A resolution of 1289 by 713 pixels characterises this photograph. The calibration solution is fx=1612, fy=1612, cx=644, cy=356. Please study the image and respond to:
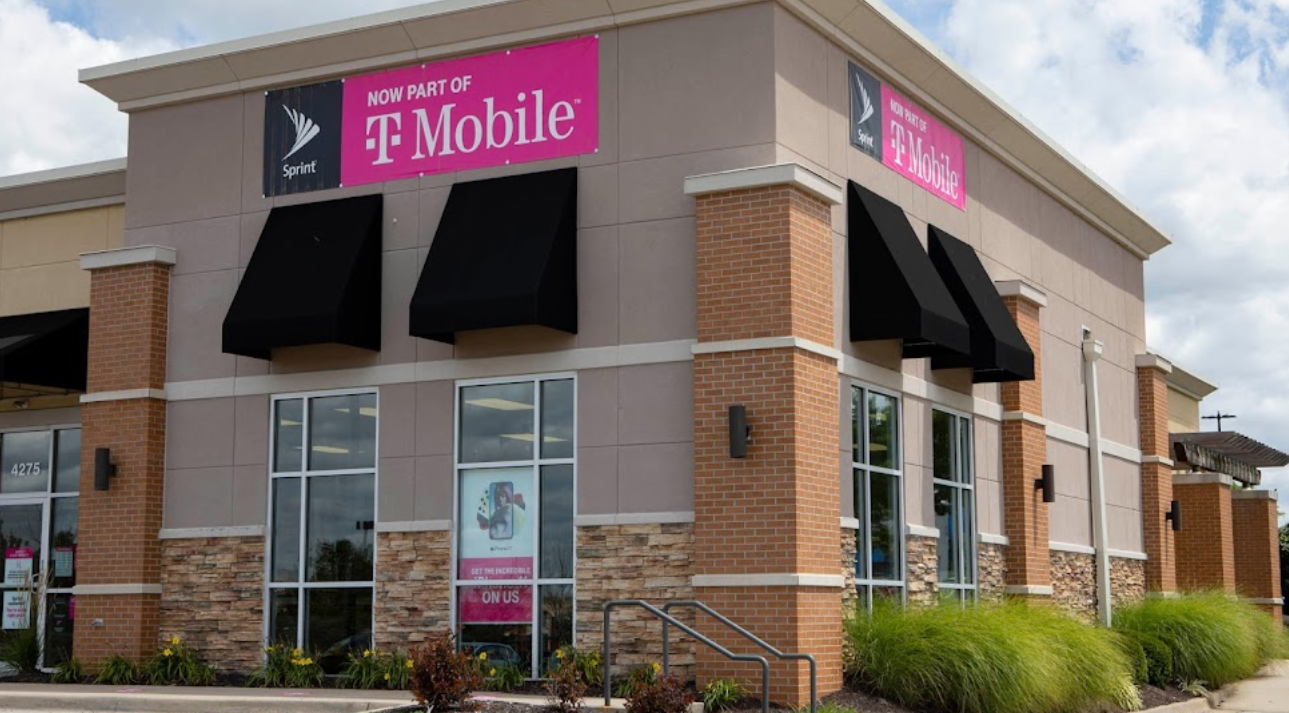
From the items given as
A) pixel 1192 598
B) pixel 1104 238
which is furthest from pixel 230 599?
pixel 1104 238

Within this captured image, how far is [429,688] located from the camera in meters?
14.8

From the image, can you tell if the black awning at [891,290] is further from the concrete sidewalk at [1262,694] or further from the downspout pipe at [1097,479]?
the downspout pipe at [1097,479]

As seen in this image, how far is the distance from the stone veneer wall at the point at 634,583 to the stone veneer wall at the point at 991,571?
633 centimetres

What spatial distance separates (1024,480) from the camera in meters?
23.2

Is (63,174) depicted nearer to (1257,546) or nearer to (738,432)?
(738,432)

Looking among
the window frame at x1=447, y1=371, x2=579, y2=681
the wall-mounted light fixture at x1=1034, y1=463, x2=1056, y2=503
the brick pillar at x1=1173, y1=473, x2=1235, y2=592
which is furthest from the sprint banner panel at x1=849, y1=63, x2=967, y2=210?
the brick pillar at x1=1173, y1=473, x2=1235, y2=592

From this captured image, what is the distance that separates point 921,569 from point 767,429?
4567 mm

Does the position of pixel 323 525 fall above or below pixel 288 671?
above

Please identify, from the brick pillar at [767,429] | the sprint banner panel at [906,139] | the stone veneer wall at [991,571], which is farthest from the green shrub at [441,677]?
the stone veneer wall at [991,571]

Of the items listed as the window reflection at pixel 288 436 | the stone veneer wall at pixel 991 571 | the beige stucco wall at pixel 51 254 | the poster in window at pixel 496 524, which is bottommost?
the stone veneer wall at pixel 991 571

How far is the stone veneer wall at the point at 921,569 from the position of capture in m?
20.0

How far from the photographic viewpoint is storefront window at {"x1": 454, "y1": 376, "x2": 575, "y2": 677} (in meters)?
18.0

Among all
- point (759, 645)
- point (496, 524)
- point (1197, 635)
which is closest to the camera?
point (759, 645)

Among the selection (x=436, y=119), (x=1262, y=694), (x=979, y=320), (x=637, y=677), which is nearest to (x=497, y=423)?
(x=637, y=677)
